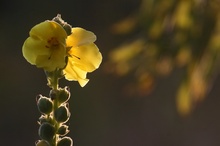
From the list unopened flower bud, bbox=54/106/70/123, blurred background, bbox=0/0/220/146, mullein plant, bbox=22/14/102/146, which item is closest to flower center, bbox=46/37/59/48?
mullein plant, bbox=22/14/102/146

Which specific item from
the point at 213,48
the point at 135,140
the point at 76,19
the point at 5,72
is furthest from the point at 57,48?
Result: the point at 76,19

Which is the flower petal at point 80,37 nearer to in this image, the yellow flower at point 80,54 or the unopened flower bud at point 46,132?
the yellow flower at point 80,54

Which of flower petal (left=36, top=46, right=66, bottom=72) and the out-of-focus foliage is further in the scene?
the out-of-focus foliage

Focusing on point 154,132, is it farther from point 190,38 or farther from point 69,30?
point 69,30

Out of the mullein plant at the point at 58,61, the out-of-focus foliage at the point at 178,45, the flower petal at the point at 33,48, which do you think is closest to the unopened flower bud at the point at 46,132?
the mullein plant at the point at 58,61

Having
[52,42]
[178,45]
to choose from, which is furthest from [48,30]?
[178,45]

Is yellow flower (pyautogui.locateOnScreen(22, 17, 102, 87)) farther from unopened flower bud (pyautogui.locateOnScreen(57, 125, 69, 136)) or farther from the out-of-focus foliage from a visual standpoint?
the out-of-focus foliage
